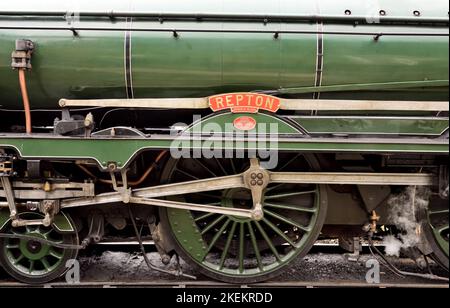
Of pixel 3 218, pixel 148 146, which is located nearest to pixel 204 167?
pixel 148 146

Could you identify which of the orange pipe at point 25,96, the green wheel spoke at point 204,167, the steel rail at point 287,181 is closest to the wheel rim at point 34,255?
the steel rail at point 287,181

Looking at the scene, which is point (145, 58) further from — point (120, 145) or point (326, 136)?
point (326, 136)

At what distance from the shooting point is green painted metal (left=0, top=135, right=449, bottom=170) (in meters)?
3.22

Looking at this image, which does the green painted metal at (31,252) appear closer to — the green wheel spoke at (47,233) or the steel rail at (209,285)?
the green wheel spoke at (47,233)

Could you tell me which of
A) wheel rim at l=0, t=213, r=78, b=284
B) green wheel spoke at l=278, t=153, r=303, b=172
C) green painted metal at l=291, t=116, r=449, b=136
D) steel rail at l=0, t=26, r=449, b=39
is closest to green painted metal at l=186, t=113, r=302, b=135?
green painted metal at l=291, t=116, r=449, b=136

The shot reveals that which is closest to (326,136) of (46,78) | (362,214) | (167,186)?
(362,214)

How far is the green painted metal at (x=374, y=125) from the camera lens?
11.0 ft

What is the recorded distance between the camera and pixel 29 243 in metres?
3.70

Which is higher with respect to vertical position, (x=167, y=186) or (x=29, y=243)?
(x=167, y=186)

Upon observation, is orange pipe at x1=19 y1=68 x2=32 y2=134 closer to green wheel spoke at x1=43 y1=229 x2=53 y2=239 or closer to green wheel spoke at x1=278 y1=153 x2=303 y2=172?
green wheel spoke at x1=43 y1=229 x2=53 y2=239

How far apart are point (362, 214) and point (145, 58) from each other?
2.27m

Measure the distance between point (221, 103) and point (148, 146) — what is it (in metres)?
0.64

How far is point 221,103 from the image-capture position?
3316 mm
